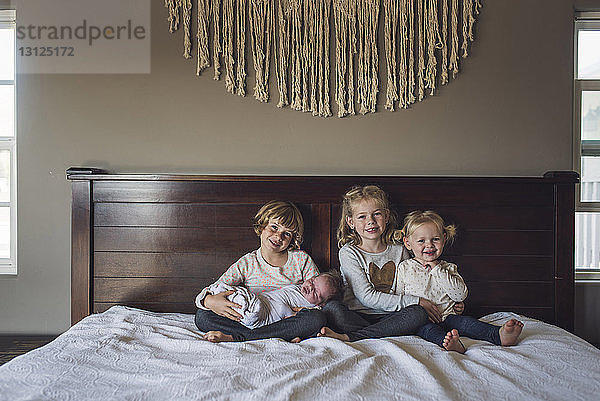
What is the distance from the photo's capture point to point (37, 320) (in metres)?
2.62

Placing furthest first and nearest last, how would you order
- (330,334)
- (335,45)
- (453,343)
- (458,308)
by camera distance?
1. (335,45)
2. (458,308)
3. (330,334)
4. (453,343)

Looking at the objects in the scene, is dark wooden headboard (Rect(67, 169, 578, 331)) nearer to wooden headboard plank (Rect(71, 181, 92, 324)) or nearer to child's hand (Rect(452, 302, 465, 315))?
wooden headboard plank (Rect(71, 181, 92, 324))

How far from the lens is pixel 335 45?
257 cm

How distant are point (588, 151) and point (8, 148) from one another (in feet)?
8.92

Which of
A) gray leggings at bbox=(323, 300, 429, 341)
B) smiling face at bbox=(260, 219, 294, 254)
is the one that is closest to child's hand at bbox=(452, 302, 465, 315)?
gray leggings at bbox=(323, 300, 429, 341)

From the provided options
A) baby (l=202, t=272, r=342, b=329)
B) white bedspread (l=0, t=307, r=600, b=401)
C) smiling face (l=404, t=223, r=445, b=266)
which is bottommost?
white bedspread (l=0, t=307, r=600, b=401)

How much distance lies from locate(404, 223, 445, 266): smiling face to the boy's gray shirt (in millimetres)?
75

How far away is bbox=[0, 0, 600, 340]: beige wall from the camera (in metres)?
2.58

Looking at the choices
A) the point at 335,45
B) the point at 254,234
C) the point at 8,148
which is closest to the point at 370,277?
the point at 254,234

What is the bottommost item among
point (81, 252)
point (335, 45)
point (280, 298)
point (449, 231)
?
point (280, 298)

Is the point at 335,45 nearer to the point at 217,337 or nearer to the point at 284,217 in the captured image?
the point at 284,217

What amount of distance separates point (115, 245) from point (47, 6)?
114cm

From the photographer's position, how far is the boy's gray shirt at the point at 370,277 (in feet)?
7.42

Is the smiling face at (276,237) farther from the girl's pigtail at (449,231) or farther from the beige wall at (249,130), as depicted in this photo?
the girl's pigtail at (449,231)
